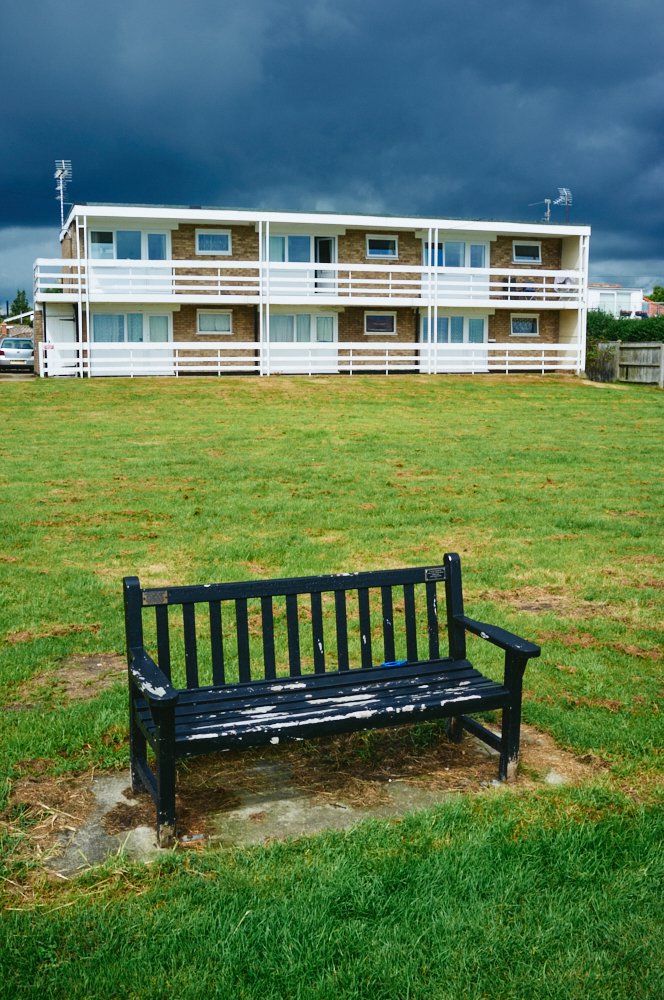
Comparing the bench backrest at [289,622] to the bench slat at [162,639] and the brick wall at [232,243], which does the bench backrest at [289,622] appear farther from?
the brick wall at [232,243]

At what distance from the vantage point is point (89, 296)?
34.2m

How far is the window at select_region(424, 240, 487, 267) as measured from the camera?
4019 cm

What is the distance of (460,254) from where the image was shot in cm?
4053

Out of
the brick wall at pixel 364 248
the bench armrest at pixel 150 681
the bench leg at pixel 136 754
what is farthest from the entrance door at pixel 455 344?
the bench armrest at pixel 150 681

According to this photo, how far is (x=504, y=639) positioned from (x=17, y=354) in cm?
3601

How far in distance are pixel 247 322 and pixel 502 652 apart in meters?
32.7

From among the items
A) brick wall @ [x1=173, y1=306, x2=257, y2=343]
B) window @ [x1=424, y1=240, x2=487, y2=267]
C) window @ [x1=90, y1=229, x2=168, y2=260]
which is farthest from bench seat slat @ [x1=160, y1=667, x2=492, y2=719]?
window @ [x1=424, y1=240, x2=487, y2=267]

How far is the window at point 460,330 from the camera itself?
40.5 meters

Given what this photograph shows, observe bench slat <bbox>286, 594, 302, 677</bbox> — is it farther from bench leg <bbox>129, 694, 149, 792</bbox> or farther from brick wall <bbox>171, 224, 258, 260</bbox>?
brick wall <bbox>171, 224, 258, 260</bbox>

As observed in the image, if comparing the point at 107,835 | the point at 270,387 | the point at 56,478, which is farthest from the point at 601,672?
the point at 270,387

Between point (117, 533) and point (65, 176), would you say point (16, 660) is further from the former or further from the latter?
point (65, 176)

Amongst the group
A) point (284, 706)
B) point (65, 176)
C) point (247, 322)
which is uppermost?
point (65, 176)

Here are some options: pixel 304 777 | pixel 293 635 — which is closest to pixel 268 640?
pixel 293 635

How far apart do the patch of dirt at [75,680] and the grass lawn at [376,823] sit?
0.16 ft
